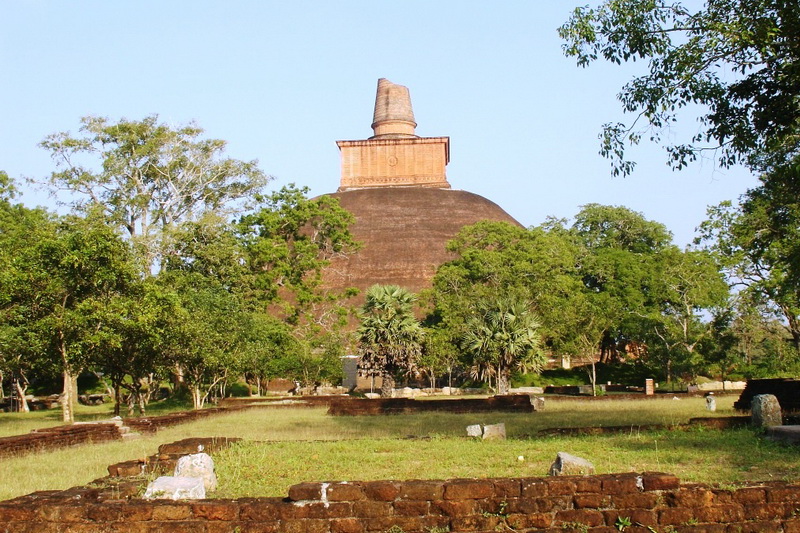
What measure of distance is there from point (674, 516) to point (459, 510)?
1.44 metres

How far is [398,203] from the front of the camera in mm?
55562

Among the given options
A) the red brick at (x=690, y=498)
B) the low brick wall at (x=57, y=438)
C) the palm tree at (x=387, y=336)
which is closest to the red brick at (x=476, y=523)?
the red brick at (x=690, y=498)

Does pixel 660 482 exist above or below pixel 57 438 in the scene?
above

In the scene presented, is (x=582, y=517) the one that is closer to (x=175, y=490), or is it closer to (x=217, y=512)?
(x=217, y=512)

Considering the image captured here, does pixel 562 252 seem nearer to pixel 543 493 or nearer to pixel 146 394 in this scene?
pixel 146 394

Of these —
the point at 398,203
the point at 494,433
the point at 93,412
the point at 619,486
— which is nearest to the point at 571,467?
the point at 619,486

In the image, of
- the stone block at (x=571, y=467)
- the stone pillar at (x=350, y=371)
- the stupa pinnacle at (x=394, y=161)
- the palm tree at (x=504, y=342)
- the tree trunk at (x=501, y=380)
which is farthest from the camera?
the stupa pinnacle at (x=394, y=161)

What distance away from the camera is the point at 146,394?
30328 millimetres

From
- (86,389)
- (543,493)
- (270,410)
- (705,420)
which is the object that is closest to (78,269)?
(270,410)

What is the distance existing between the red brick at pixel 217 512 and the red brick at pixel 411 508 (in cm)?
108

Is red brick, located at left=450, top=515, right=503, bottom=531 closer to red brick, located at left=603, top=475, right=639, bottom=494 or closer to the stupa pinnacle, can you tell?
red brick, located at left=603, top=475, right=639, bottom=494

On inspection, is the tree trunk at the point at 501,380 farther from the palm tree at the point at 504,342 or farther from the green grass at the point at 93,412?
the green grass at the point at 93,412

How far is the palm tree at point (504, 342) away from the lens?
30.1m

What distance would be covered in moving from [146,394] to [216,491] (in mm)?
23801
